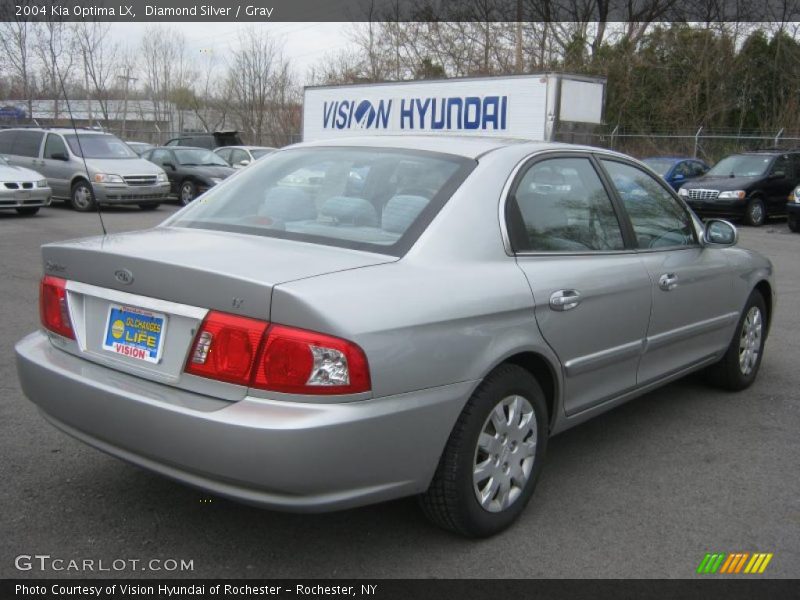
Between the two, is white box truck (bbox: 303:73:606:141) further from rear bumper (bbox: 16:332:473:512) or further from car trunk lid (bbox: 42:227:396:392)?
rear bumper (bbox: 16:332:473:512)

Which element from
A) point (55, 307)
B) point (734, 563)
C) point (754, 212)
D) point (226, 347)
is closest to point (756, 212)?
point (754, 212)

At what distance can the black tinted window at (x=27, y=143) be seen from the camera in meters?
17.5

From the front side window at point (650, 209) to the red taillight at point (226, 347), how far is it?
2334 millimetres

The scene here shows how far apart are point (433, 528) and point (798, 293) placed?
7304mm

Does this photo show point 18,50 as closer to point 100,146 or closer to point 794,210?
point 100,146

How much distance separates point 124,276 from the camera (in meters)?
2.90

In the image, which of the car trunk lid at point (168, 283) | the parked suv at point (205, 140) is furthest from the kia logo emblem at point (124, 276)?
the parked suv at point (205, 140)

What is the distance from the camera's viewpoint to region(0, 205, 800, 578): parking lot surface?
3000 millimetres

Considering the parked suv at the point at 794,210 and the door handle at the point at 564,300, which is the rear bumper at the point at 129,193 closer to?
the parked suv at the point at 794,210

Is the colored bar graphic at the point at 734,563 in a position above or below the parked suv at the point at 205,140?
below

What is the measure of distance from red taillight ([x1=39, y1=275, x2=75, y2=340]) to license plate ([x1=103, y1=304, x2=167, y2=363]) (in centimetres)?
28

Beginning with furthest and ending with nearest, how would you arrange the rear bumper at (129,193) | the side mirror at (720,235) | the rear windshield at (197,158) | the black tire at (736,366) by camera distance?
the rear windshield at (197,158), the rear bumper at (129,193), the black tire at (736,366), the side mirror at (720,235)

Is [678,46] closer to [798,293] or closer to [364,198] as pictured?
[798,293]

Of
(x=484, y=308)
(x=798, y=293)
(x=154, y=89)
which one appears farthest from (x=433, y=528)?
(x=154, y=89)
